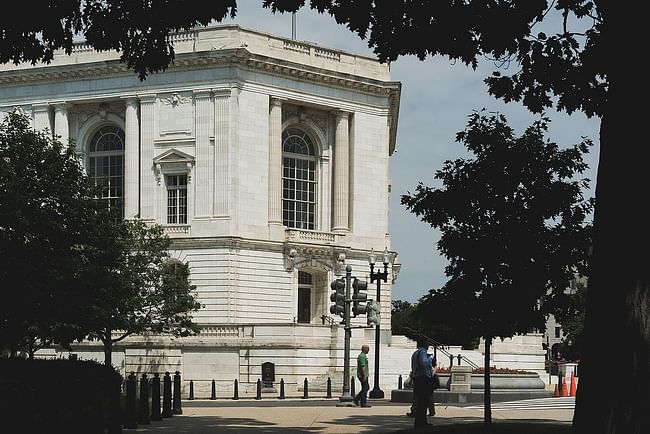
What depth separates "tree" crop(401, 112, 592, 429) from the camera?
87.2 ft

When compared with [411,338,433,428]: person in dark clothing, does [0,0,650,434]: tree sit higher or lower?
higher

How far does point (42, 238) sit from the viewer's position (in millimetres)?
40656

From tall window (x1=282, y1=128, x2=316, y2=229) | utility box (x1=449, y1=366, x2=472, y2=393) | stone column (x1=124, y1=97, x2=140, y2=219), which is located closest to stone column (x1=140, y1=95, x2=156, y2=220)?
stone column (x1=124, y1=97, x2=140, y2=219)

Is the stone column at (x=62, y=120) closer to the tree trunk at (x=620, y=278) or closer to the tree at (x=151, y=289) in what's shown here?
the tree at (x=151, y=289)

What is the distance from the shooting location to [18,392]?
56.3 feet

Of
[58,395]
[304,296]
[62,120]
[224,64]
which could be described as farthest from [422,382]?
[62,120]

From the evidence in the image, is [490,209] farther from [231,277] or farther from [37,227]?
[231,277]

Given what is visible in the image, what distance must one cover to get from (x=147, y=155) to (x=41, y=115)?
7.75m

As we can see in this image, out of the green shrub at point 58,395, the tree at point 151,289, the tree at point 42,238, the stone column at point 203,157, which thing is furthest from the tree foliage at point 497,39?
the stone column at point 203,157

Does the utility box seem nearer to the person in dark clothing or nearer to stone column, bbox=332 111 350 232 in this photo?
Result: the person in dark clothing

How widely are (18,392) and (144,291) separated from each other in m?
47.2

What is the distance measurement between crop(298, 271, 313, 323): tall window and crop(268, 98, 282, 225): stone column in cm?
434

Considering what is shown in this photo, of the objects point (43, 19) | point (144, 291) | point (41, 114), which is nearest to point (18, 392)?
point (43, 19)

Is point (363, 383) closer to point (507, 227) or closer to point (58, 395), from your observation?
point (507, 227)
